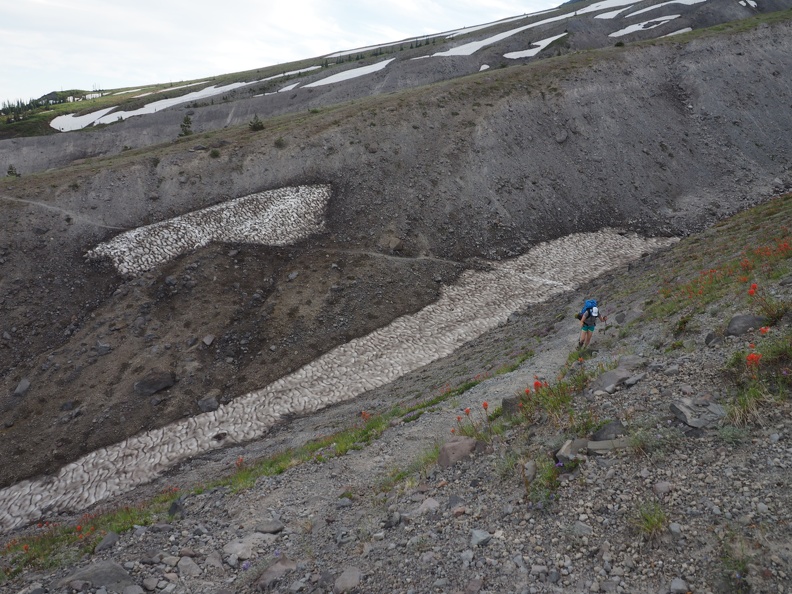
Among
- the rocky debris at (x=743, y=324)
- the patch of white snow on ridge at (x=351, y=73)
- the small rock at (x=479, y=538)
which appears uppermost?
the patch of white snow on ridge at (x=351, y=73)

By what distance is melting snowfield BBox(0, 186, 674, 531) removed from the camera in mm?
20641

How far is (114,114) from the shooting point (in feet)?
338

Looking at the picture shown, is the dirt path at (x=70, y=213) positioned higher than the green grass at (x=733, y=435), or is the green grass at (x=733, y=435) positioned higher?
the dirt path at (x=70, y=213)

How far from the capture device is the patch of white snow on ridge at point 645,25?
79.4m

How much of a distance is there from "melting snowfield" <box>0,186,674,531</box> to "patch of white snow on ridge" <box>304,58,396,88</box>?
58.9 meters

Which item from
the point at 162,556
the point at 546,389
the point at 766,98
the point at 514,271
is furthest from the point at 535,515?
the point at 766,98

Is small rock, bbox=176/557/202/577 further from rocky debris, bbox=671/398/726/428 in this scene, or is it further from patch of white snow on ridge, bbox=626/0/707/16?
patch of white snow on ridge, bbox=626/0/707/16

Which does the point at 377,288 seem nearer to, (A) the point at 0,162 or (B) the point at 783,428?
(B) the point at 783,428

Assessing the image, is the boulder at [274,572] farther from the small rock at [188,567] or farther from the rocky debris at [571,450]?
the rocky debris at [571,450]

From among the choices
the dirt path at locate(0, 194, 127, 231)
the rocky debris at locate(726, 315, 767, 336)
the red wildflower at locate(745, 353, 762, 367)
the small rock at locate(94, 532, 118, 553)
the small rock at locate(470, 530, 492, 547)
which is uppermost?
the dirt path at locate(0, 194, 127, 231)

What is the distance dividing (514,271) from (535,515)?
28.3 m

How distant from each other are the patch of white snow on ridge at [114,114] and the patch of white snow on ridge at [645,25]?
79.8 metres

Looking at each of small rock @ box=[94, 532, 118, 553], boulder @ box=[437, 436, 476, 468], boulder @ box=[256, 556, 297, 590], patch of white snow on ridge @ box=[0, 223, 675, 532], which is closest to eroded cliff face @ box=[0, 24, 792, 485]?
patch of white snow on ridge @ box=[0, 223, 675, 532]

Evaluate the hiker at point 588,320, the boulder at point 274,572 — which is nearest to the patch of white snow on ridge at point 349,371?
the hiker at point 588,320
